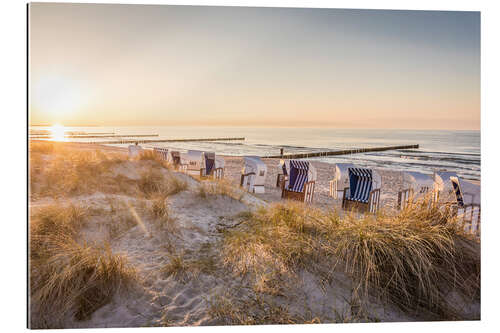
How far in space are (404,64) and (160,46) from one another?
10.5 ft

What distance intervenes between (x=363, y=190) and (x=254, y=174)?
279 centimetres

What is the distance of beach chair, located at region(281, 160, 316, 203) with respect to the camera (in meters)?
6.69

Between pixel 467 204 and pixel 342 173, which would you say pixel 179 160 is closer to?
pixel 342 173

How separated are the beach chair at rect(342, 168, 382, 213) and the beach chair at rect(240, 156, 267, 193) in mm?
2292

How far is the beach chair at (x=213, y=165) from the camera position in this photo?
8859 mm

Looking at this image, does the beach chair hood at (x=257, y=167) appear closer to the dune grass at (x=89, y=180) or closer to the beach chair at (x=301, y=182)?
the beach chair at (x=301, y=182)

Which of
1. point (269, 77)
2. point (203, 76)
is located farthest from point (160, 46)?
point (269, 77)

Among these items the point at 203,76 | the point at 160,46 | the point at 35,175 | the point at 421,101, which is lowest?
the point at 35,175

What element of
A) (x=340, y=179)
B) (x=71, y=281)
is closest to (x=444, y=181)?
(x=340, y=179)

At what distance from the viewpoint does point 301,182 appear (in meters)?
6.93

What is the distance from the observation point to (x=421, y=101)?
181 inches

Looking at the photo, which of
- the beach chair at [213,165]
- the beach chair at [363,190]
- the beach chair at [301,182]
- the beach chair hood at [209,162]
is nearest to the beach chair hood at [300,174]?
the beach chair at [301,182]
